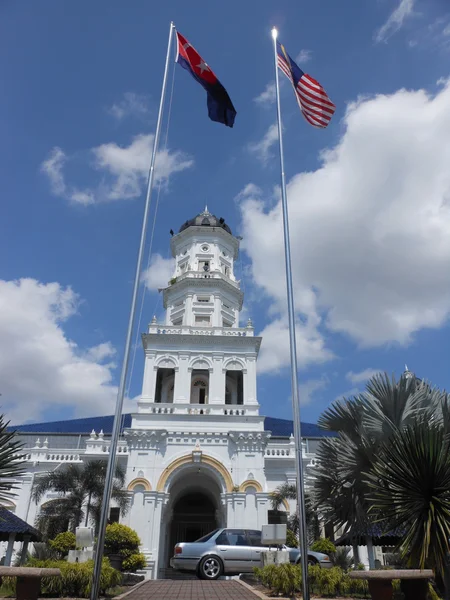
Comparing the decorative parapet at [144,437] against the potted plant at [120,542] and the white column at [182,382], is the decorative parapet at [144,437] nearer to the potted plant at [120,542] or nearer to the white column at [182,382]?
the white column at [182,382]

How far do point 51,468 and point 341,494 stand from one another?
2275cm

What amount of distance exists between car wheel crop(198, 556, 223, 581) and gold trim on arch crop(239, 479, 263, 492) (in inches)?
430

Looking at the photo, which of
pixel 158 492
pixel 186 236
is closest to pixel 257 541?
pixel 158 492

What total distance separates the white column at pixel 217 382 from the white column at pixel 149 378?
3.61m

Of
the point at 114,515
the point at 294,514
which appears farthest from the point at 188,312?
the point at 294,514

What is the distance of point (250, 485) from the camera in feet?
85.3

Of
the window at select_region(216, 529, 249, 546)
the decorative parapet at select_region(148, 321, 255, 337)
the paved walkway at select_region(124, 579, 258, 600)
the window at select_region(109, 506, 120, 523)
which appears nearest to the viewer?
the paved walkway at select_region(124, 579, 258, 600)

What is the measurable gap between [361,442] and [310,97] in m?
10.2

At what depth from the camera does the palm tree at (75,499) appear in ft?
75.6

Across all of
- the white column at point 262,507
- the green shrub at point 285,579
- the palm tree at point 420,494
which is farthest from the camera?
the white column at point 262,507

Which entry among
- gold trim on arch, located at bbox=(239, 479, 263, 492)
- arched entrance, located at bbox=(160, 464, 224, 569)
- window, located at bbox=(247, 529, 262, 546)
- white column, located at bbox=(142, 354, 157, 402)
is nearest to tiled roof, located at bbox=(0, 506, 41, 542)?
arched entrance, located at bbox=(160, 464, 224, 569)

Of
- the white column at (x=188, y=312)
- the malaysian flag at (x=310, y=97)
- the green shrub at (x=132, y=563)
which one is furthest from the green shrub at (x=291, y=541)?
the malaysian flag at (x=310, y=97)

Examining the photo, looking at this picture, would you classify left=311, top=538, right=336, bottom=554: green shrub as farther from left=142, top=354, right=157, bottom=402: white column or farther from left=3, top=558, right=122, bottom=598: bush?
left=142, top=354, right=157, bottom=402: white column

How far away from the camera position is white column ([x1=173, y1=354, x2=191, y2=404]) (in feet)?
94.7
